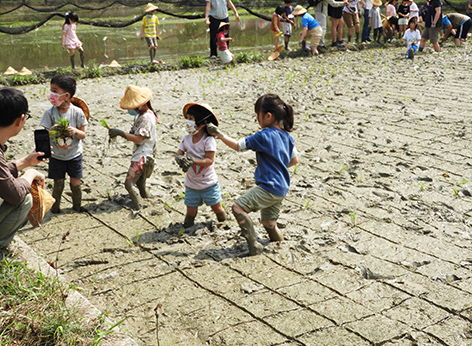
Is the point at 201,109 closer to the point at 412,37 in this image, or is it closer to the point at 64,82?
the point at 64,82

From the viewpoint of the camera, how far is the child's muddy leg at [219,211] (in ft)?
15.5

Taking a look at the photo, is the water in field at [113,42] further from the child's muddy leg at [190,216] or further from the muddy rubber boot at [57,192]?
the child's muddy leg at [190,216]

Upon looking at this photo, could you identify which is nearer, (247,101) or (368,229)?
(368,229)

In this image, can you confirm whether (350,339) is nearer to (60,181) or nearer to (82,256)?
(82,256)

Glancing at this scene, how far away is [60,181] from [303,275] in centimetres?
254

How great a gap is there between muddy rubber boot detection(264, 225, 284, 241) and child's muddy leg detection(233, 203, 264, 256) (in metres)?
0.25

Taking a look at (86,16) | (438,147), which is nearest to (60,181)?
(438,147)

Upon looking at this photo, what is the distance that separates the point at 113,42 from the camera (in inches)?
789

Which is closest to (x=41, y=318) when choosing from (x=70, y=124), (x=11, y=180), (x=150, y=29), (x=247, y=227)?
(x=11, y=180)

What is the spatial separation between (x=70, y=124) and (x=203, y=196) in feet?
4.67

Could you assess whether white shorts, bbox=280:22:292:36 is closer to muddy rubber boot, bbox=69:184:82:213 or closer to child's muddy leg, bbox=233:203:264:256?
muddy rubber boot, bbox=69:184:82:213

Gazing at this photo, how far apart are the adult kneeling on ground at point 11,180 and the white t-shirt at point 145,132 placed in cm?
136

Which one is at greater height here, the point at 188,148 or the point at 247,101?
the point at 188,148

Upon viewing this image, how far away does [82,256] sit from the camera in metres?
4.23
